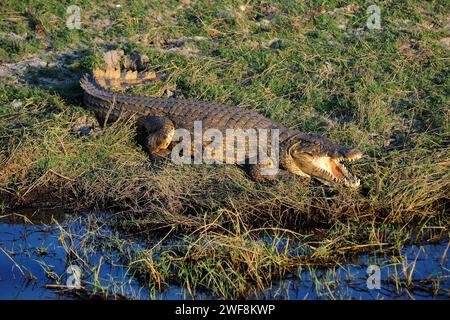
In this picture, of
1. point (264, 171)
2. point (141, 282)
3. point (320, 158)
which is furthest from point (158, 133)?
point (141, 282)

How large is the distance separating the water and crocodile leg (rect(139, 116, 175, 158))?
5.75ft

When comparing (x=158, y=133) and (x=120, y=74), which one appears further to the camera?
(x=120, y=74)

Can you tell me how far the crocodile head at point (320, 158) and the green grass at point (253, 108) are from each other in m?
0.18

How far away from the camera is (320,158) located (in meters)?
7.18

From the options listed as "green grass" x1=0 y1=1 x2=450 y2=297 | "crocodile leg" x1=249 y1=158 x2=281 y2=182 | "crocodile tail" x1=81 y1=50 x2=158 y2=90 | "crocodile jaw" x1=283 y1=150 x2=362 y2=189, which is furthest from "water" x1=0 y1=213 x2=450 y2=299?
"crocodile tail" x1=81 y1=50 x2=158 y2=90

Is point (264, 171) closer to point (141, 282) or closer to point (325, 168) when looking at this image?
point (325, 168)

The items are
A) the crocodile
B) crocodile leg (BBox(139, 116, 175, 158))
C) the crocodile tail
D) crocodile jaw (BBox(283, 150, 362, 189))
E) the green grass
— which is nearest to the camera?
the green grass

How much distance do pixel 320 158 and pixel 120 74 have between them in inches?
117

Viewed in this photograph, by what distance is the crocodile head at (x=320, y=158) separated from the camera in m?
6.94

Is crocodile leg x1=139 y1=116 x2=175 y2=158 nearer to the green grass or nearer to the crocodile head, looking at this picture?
the green grass

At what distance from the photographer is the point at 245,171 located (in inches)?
291

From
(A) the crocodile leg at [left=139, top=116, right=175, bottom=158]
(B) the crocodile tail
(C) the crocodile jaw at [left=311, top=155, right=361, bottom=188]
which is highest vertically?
(B) the crocodile tail

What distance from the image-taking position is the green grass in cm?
615
